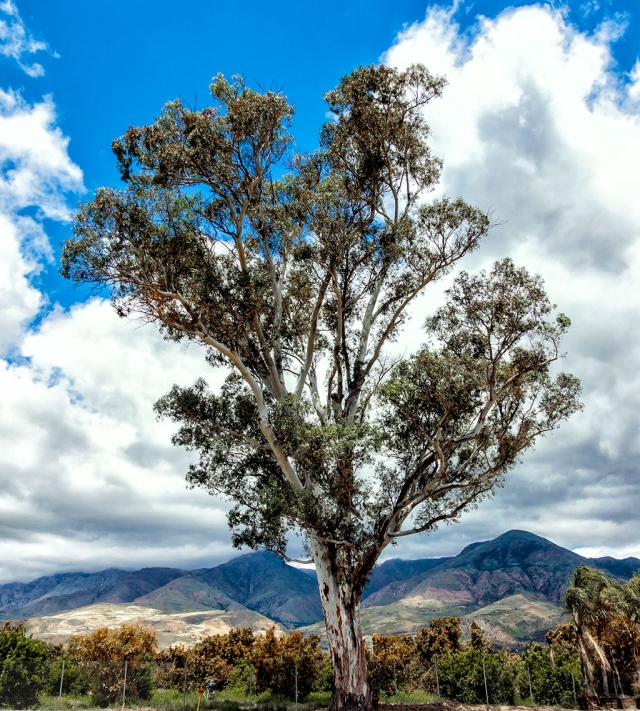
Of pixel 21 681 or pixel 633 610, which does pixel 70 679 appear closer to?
pixel 21 681

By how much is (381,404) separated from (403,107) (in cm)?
965

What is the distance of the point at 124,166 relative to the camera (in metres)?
16.1

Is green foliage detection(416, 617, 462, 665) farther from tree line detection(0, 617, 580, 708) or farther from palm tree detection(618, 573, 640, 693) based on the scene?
palm tree detection(618, 573, 640, 693)

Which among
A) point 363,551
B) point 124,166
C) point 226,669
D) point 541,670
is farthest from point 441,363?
point 541,670

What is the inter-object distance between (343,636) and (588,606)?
11896mm

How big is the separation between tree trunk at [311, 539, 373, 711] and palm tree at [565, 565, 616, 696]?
11.2 m

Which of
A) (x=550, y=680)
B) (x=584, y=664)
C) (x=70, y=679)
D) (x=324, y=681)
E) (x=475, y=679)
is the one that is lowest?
(x=550, y=680)

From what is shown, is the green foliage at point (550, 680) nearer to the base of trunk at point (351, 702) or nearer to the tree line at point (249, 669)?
the tree line at point (249, 669)

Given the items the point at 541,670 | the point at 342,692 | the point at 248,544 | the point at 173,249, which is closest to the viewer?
the point at 342,692

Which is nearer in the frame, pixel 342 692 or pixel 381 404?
pixel 342 692

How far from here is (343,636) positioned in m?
15.3

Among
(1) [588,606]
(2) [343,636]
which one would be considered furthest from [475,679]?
Result: (2) [343,636]

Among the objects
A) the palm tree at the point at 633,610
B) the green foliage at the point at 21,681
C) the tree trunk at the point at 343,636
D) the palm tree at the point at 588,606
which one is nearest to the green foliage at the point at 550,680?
the palm tree at the point at 633,610

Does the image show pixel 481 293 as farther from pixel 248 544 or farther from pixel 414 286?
pixel 248 544
